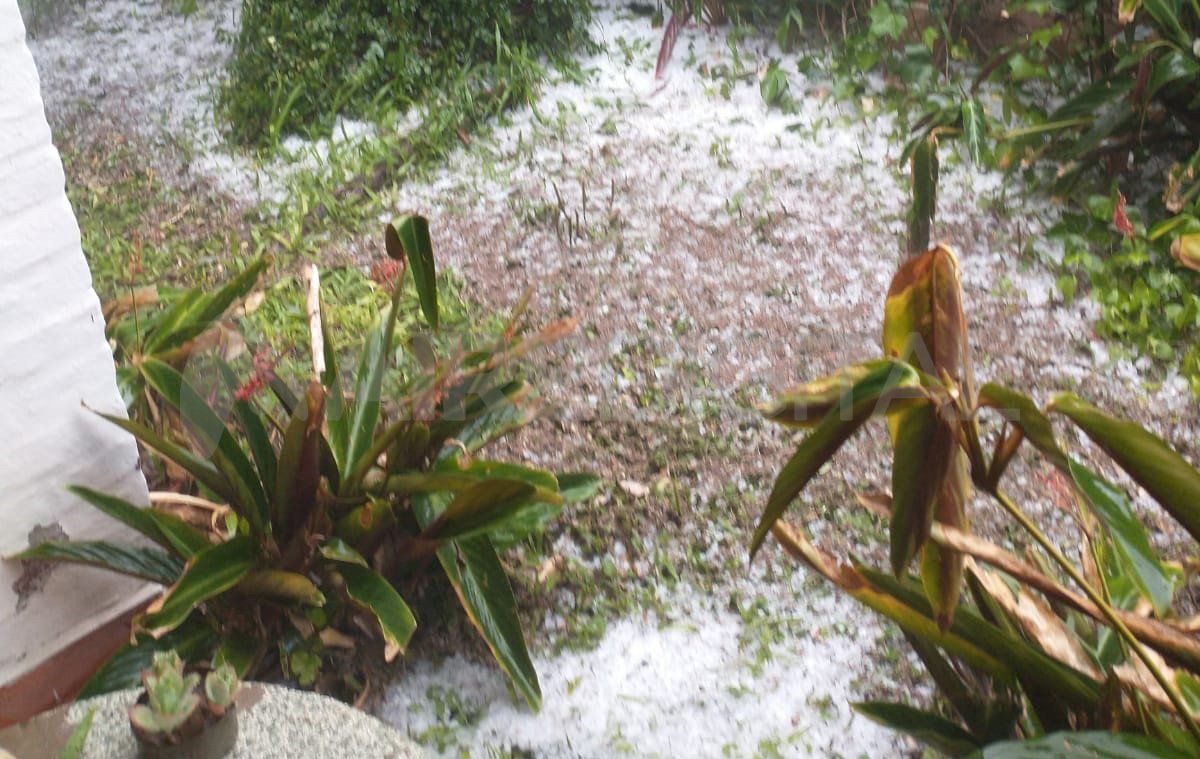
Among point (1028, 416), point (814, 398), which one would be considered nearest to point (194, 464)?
point (814, 398)

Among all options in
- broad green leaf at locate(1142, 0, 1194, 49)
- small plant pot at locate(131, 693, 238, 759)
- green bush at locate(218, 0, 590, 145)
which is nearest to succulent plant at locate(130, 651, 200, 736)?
small plant pot at locate(131, 693, 238, 759)

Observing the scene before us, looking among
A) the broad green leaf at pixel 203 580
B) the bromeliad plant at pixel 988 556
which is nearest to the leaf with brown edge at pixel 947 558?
the bromeliad plant at pixel 988 556

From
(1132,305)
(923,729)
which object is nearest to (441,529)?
(923,729)

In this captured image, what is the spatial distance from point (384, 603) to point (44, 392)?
0.66m

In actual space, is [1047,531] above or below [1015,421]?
below

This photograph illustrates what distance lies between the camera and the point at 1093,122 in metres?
3.07

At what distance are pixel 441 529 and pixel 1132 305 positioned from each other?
192 centimetres

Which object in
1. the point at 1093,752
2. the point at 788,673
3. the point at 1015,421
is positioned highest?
the point at 1015,421

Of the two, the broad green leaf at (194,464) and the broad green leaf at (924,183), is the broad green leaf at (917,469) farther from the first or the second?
the broad green leaf at (924,183)

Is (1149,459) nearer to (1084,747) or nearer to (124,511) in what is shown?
(1084,747)

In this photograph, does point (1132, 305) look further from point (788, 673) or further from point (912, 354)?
point (912, 354)

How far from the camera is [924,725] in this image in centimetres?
162

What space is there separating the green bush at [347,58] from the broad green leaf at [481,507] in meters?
2.08

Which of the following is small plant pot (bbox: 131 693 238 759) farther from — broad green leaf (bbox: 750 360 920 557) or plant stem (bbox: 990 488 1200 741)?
plant stem (bbox: 990 488 1200 741)
